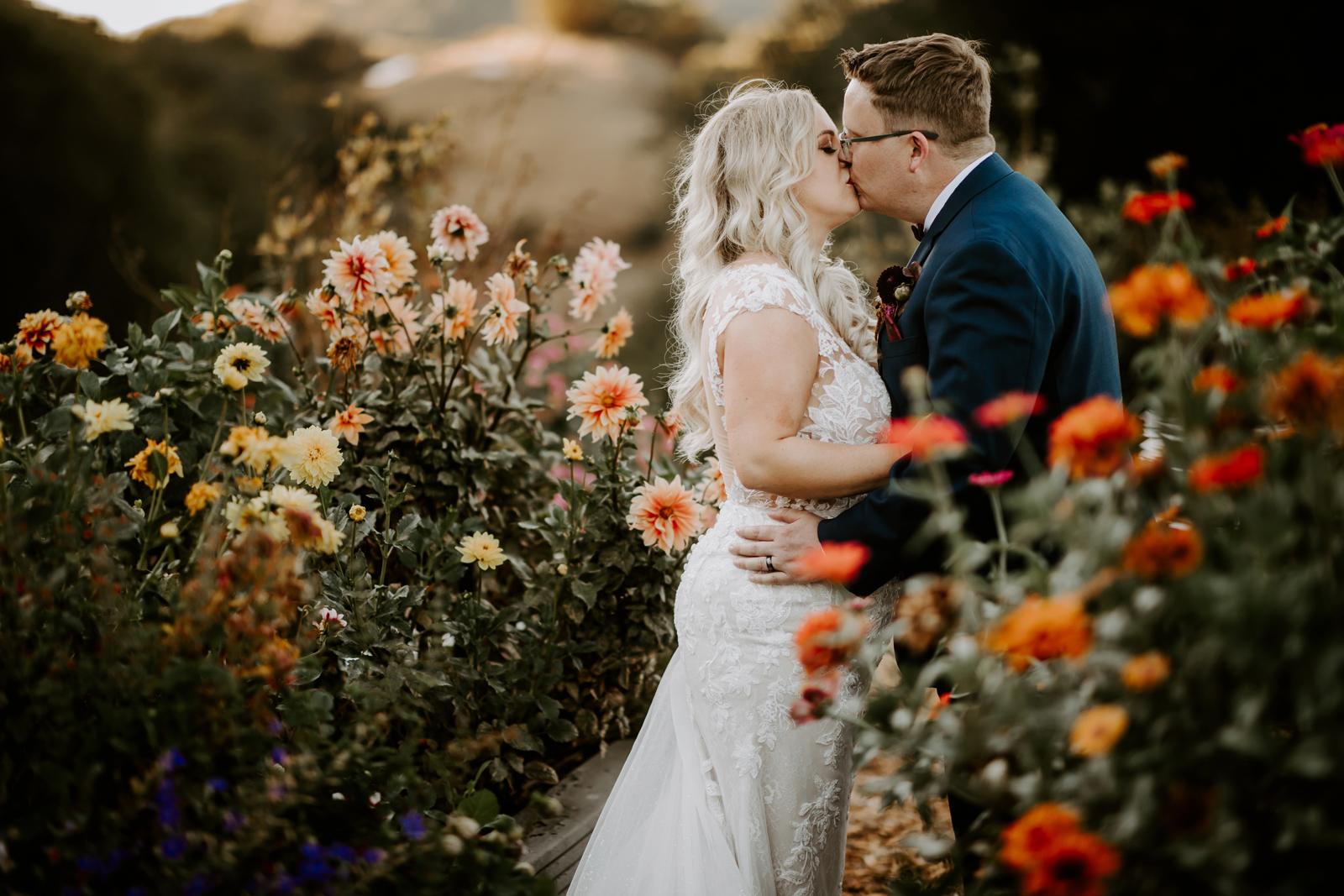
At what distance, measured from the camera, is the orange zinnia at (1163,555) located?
0.82 m

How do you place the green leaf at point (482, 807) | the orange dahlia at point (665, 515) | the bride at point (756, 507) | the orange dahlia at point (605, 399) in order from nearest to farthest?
1. the green leaf at point (482, 807)
2. the bride at point (756, 507)
3. the orange dahlia at point (665, 515)
4. the orange dahlia at point (605, 399)

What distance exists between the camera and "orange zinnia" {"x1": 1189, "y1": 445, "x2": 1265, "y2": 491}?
81 centimetres

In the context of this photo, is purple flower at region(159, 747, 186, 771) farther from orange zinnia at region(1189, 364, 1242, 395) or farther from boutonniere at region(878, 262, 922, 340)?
boutonniere at region(878, 262, 922, 340)

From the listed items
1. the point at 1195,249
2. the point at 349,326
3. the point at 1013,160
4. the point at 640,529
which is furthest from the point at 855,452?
the point at 1013,160

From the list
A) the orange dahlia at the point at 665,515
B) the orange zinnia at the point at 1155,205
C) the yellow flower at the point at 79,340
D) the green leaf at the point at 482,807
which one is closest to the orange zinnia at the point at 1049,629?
the orange zinnia at the point at 1155,205

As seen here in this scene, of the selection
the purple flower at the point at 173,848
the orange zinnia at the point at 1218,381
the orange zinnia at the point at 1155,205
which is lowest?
the purple flower at the point at 173,848

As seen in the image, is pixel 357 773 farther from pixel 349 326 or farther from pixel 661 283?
pixel 661 283

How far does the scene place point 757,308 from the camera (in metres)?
1.78

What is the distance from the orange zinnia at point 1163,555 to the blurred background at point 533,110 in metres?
3.20

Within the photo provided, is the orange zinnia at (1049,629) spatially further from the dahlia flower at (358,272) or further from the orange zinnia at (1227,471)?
the dahlia flower at (358,272)

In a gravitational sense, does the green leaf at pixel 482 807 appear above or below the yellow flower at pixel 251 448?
below

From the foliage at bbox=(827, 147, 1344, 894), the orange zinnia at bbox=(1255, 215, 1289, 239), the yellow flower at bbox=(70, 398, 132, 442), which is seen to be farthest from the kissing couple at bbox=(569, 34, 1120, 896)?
the yellow flower at bbox=(70, 398, 132, 442)

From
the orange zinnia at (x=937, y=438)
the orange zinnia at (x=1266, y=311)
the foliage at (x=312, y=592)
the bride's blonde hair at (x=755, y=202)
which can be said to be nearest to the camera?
the orange zinnia at (x=1266, y=311)

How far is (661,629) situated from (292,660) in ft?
4.11
